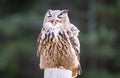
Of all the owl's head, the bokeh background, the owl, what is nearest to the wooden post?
the owl

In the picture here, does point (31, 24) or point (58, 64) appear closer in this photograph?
point (58, 64)

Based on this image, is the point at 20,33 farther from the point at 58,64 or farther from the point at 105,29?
the point at 58,64

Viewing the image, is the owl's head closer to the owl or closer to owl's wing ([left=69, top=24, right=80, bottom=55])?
the owl

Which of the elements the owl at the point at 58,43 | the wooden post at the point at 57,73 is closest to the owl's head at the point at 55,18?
the owl at the point at 58,43

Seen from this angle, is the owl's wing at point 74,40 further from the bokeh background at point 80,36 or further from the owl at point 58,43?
the bokeh background at point 80,36

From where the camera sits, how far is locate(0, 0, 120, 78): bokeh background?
10164 millimetres

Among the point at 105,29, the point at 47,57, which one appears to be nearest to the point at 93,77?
the point at 105,29

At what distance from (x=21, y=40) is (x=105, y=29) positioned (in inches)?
50.9

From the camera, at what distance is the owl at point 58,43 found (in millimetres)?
3879

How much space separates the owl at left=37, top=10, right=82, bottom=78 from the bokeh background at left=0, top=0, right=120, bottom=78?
19.0 feet

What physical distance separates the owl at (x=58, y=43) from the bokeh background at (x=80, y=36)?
5802 millimetres

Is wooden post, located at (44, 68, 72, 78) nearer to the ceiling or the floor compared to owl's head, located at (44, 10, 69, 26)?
nearer to the floor

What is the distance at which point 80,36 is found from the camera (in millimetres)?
10070

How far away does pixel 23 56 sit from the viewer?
10383 mm
